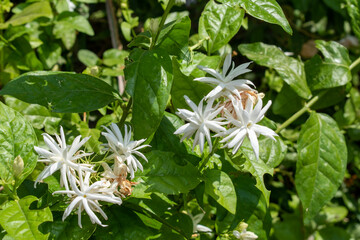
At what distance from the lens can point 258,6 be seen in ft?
3.03

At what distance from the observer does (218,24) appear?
133cm

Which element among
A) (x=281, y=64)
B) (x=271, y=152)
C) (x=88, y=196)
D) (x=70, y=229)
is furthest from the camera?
(x=281, y=64)

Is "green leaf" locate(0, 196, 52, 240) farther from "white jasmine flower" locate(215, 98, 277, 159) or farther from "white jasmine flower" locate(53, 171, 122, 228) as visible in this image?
"white jasmine flower" locate(215, 98, 277, 159)

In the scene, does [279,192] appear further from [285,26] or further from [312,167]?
[285,26]

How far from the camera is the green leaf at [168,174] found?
0.99 metres

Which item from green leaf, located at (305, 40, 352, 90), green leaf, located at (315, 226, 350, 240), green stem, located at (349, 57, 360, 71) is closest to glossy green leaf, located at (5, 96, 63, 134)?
green leaf, located at (305, 40, 352, 90)

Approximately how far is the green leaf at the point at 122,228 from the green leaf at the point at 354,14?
43.9 inches

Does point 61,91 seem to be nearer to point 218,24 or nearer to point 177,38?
point 177,38

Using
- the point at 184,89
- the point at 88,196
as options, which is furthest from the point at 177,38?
the point at 88,196

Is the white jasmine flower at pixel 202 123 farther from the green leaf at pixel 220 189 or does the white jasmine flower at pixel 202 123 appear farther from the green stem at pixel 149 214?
the green stem at pixel 149 214

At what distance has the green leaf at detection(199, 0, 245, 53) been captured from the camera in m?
1.31

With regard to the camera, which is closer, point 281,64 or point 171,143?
point 171,143

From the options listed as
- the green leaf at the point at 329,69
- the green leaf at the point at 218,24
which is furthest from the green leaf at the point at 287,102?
the green leaf at the point at 218,24

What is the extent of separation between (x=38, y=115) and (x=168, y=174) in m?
0.61
